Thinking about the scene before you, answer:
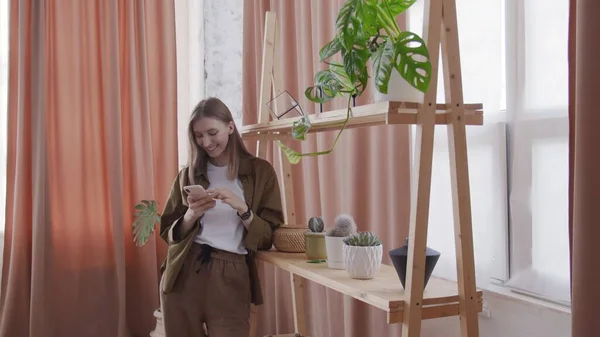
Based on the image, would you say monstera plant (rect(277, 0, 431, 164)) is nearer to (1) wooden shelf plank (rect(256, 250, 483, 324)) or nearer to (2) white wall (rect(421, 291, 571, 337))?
(1) wooden shelf plank (rect(256, 250, 483, 324))

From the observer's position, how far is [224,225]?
1956 mm

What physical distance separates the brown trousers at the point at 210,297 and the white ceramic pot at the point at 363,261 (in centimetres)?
57

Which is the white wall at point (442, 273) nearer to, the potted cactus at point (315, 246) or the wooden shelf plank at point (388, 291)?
the wooden shelf plank at point (388, 291)

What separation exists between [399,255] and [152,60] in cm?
201

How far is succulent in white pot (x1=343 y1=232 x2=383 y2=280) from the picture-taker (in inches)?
57.8

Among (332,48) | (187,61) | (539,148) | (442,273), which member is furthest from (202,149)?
(187,61)

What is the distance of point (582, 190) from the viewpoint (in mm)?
1309

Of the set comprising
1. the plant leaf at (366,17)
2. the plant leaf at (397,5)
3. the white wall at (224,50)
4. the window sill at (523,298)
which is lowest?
the window sill at (523,298)

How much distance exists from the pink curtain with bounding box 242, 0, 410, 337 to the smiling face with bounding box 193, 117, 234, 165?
490mm

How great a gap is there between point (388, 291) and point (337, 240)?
299 mm

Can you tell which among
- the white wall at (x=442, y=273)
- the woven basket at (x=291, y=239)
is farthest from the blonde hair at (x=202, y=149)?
the white wall at (x=442, y=273)

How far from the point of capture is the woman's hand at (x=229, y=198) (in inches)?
71.1

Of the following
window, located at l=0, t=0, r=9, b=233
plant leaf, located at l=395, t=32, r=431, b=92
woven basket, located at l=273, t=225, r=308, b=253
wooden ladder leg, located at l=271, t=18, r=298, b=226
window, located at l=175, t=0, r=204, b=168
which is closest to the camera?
plant leaf, located at l=395, t=32, r=431, b=92

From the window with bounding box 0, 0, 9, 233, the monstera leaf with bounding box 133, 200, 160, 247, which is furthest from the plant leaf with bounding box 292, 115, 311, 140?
the window with bounding box 0, 0, 9, 233
